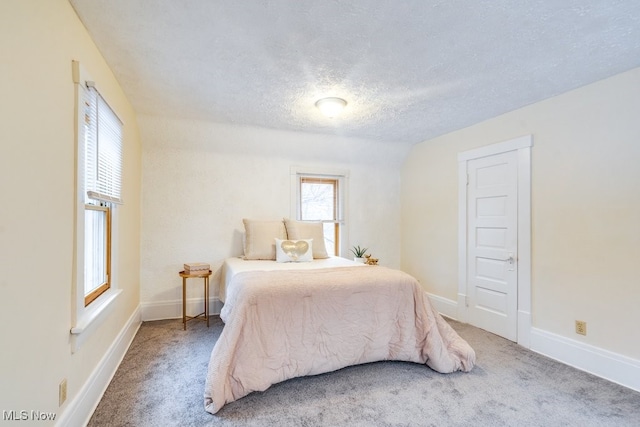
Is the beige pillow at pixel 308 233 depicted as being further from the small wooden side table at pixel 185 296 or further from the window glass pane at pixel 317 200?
the small wooden side table at pixel 185 296

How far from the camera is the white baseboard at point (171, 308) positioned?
362cm

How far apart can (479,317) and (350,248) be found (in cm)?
185

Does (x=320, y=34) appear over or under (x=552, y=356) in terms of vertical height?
over

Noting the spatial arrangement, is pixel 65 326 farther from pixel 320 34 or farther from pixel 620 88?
pixel 620 88

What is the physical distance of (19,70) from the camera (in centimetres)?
114

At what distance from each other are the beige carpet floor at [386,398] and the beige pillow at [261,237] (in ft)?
4.07

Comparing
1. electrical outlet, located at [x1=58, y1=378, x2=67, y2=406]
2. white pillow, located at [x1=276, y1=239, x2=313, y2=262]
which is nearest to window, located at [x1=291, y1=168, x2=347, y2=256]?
white pillow, located at [x1=276, y1=239, x2=313, y2=262]

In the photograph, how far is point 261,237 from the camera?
3.64 m

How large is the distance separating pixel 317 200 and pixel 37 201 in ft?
11.2

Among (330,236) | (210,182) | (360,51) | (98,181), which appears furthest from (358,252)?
(98,181)

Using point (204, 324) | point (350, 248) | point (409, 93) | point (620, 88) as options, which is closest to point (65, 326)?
point (204, 324)

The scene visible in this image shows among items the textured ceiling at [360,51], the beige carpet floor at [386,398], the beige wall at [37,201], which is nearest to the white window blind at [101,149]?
the beige wall at [37,201]

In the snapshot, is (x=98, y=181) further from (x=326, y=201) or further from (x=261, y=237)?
(x=326, y=201)

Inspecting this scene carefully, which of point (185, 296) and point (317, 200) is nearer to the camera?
point (185, 296)
